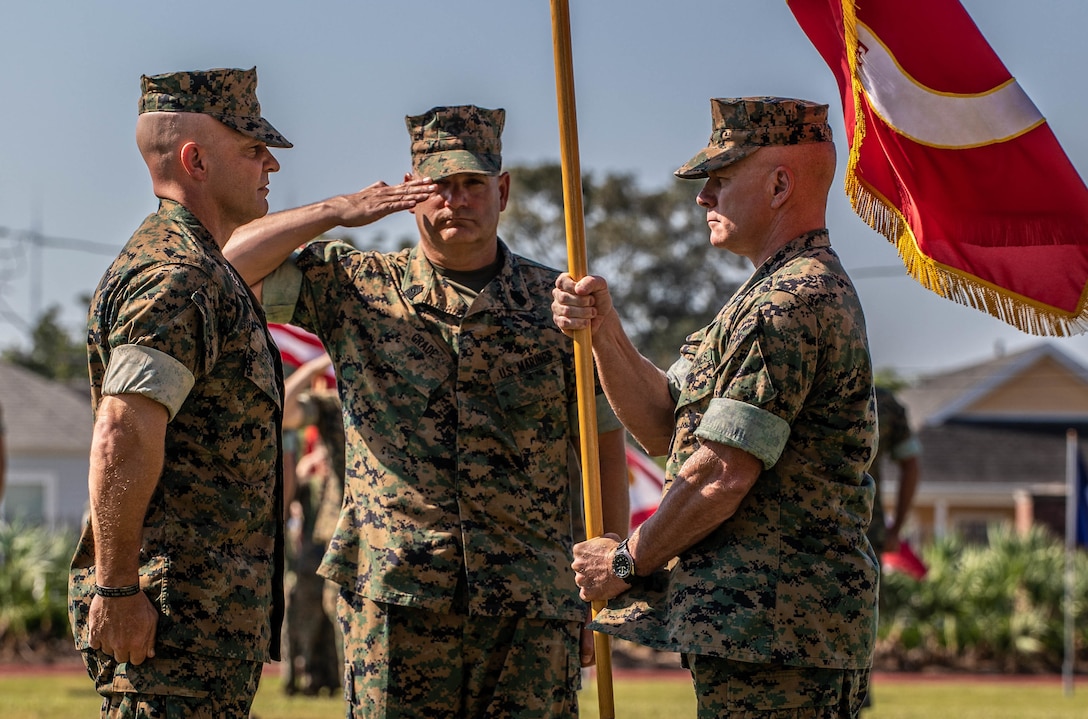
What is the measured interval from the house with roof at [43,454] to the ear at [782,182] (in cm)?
3874

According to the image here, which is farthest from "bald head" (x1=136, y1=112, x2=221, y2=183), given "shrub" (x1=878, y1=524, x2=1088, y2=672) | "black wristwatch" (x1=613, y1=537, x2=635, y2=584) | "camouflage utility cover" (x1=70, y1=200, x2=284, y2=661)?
"shrub" (x1=878, y1=524, x2=1088, y2=672)

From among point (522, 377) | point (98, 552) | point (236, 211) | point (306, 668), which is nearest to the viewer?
point (98, 552)

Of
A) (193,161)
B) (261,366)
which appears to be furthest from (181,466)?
(193,161)

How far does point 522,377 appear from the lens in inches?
211

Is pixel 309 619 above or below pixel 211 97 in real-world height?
below

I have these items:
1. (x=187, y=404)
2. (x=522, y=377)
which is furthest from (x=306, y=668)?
(x=187, y=404)

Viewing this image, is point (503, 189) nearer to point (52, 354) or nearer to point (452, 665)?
point (452, 665)

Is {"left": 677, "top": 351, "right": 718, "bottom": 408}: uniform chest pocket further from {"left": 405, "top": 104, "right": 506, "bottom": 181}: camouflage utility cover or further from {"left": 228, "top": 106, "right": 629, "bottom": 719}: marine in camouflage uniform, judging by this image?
{"left": 405, "top": 104, "right": 506, "bottom": 181}: camouflage utility cover

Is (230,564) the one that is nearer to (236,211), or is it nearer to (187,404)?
(187,404)

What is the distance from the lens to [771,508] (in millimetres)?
4270

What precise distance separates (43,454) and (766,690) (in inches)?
1611

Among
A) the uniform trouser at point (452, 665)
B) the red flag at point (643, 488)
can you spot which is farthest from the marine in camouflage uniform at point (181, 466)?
the red flag at point (643, 488)

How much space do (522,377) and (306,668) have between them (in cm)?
796

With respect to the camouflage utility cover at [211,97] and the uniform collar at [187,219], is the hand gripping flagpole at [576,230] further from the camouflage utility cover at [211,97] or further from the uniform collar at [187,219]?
the uniform collar at [187,219]
